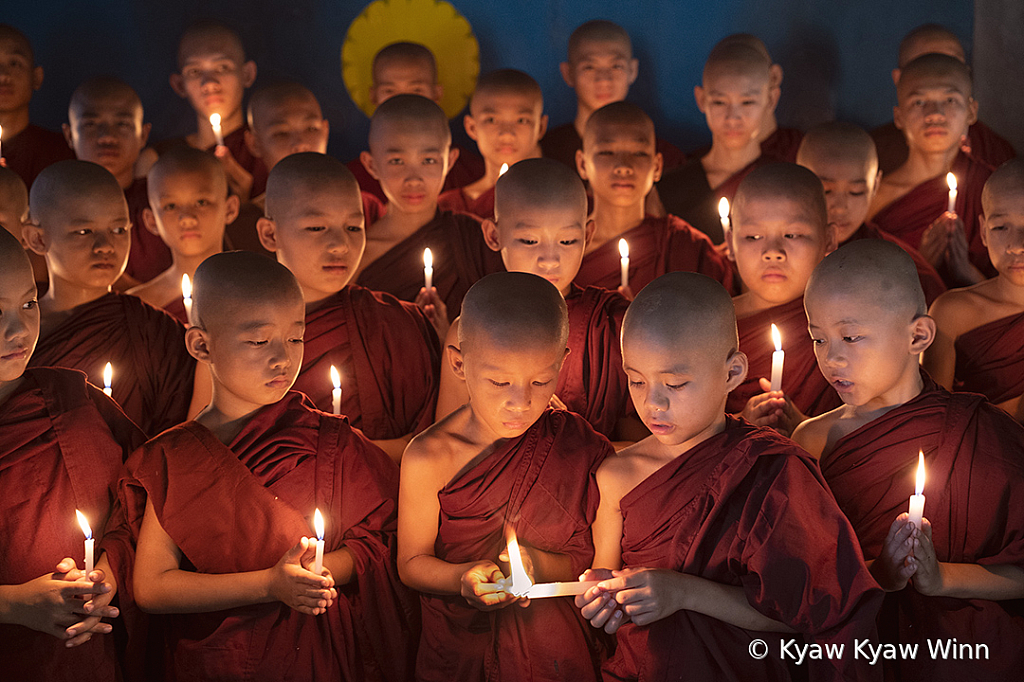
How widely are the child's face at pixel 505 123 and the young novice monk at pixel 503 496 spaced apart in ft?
9.53

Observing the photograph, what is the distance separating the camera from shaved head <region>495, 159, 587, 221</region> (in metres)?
3.76

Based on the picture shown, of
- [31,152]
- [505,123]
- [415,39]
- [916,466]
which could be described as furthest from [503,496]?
[415,39]

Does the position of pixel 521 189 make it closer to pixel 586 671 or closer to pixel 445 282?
pixel 445 282

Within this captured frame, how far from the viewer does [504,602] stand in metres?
2.78

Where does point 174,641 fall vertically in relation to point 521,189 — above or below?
below

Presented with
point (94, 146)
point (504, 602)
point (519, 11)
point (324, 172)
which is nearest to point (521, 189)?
point (324, 172)

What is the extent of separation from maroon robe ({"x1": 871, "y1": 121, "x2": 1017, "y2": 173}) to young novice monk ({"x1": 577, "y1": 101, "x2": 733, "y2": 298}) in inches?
99.4

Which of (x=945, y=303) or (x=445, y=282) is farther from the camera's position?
(x=445, y=282)

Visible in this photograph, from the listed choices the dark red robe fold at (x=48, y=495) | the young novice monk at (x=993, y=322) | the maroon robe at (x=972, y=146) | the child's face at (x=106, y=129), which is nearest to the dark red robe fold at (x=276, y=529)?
the dark red robe fold at (x=48, y=495)

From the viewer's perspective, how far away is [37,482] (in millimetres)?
3027

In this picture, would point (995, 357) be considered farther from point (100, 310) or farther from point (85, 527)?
point (100, 310)

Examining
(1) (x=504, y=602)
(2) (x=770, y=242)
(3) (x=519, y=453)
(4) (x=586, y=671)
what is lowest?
(4) (x=586, y=671)

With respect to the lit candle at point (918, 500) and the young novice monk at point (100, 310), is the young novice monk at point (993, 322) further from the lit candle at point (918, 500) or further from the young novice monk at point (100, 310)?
the young novice monk at point (100, 310)

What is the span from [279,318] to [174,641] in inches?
39.4
